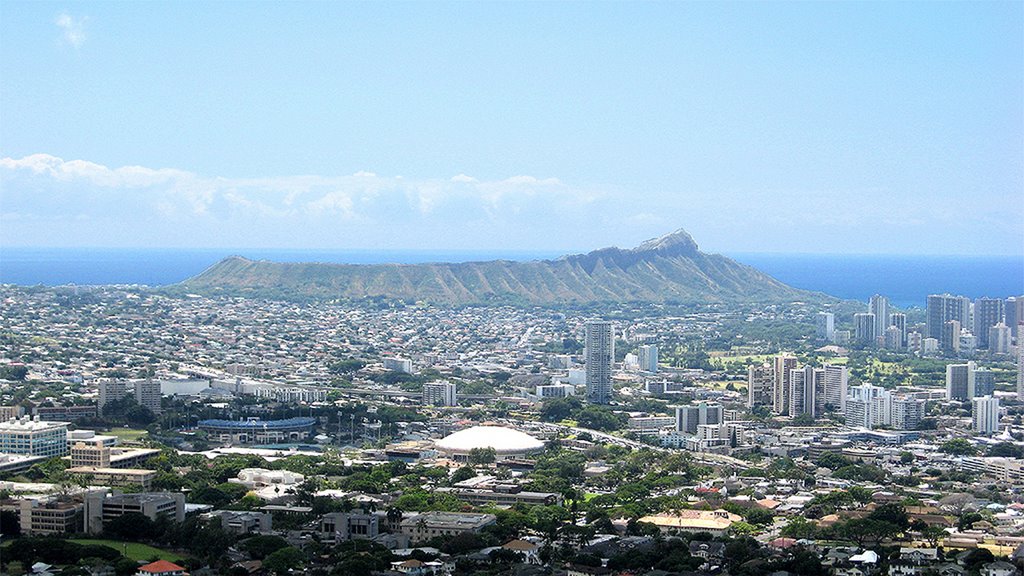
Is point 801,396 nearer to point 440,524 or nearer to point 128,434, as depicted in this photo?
point 128,434

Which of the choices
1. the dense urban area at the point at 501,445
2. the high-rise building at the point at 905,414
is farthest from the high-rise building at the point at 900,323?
the high-rise building at the point at 905,414

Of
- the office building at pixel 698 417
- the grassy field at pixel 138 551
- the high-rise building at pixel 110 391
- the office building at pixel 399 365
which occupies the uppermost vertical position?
the high-rise building at pixel 110 391

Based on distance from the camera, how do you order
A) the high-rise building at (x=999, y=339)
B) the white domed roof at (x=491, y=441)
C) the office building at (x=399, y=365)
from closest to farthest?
the white domed roof at (x=491, y=441)
the office building at (x=399, y=365)
the high-rise building at (x=999, y=339)

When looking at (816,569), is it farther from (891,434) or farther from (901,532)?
(891,434)

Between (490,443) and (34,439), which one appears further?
(490,443)

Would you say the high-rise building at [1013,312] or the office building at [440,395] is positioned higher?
the high-rise building at [1013,312]

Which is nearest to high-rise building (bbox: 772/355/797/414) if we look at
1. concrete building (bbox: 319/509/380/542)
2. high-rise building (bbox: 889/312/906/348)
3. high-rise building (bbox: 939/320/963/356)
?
high-rise building (bbox: 939/320/963/356)

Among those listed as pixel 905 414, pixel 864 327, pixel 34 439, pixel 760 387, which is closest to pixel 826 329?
pixel 864 327

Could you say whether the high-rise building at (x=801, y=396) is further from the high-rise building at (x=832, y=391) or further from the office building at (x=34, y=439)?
the office building at (x=34, y=439)
